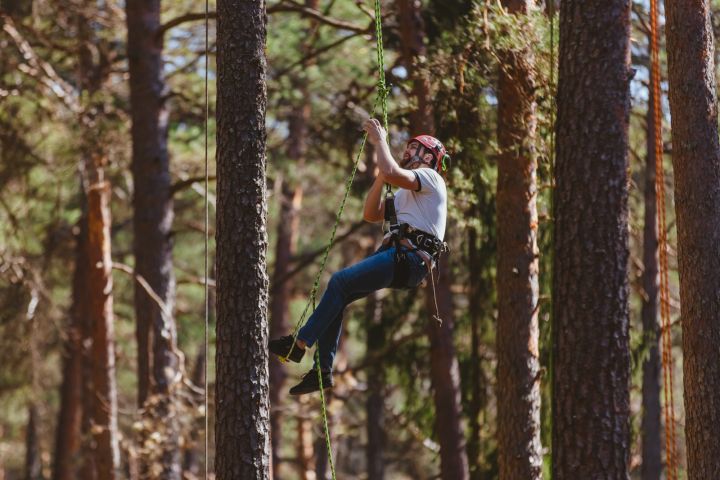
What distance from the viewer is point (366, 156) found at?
16.8m

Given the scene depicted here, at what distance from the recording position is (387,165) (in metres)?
6.73

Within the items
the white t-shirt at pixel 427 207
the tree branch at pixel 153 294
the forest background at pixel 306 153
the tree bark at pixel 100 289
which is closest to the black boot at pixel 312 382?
the white t-shirt at pixel 427 207

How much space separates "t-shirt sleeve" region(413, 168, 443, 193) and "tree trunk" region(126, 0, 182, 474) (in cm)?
579

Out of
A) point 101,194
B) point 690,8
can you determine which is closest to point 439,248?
point 690,8

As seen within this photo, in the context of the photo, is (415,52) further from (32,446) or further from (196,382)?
(32,446)

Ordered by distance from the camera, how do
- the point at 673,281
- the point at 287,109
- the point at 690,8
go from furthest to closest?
the point at 673,281 < the point at 287,109 < the point at 690,8

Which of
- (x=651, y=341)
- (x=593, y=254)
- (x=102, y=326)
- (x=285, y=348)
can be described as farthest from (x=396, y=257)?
(x=102, y=326)

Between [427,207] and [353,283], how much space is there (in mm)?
754

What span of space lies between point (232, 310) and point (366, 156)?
1034 cm

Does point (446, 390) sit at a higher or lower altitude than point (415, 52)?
lower

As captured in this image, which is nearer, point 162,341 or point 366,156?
point 162,341

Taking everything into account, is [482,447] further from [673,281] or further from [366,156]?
[673,281]

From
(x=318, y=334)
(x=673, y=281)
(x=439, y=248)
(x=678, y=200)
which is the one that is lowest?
(x=318, y=334)

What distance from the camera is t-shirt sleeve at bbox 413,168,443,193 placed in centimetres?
700
